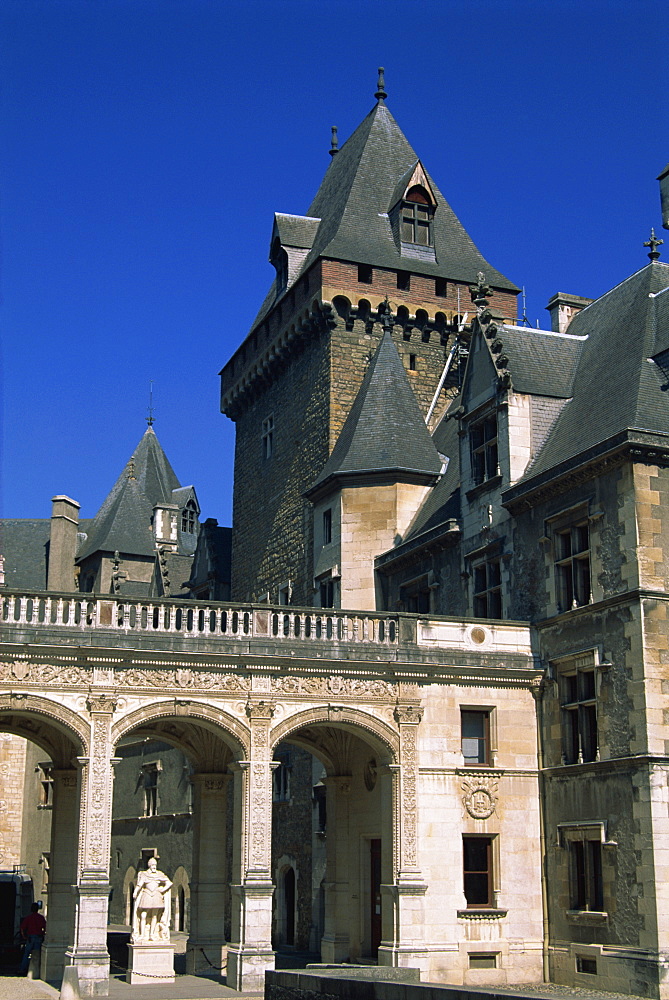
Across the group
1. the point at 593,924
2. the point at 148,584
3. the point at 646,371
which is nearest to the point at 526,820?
the point at 593,924

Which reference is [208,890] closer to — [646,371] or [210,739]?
[210,739]

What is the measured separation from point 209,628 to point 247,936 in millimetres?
5328

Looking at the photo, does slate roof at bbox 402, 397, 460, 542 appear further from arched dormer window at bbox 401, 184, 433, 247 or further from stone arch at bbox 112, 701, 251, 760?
stone arch at bbox 112, 701, 251, 760

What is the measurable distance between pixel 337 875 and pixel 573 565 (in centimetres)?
839

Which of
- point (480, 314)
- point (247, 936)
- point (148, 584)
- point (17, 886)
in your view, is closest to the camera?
point (247, 936)

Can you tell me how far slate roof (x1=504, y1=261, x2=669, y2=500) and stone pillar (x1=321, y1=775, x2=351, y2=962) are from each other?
23.9 ft

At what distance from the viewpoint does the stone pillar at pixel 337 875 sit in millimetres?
24734

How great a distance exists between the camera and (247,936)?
802 inches

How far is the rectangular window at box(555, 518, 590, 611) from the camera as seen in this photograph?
22094mm

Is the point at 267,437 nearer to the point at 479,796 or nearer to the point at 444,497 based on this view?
the point at 444,497

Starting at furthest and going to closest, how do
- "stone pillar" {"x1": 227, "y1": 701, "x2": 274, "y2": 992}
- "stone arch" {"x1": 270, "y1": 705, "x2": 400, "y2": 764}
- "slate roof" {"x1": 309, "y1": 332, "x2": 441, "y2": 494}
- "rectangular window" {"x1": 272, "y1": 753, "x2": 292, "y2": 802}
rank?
"rectangular window" {"x1": 272, "y1": 753, "x2": 292, "y2": 802} → "slate roof" {"x1": 309, "y1": 332, "x2": 441, "y2": 494} → "stone arch" {"x1": 270, "y1": 705, "x2": 400, "y2": 764} → "stone pillar" {"x1": 227, "y1": 701, "x2": 274, "y2": 992}

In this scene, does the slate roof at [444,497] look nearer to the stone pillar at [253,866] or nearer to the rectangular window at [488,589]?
the rectangular window at [488,589]

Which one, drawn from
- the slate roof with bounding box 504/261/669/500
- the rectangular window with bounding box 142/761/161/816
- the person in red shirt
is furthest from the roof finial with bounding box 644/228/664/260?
the rectangular window with bounding box 142/761/161/816

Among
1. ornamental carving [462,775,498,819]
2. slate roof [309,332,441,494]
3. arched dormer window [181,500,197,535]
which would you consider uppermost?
arched dormer window [181,500,197,535]
